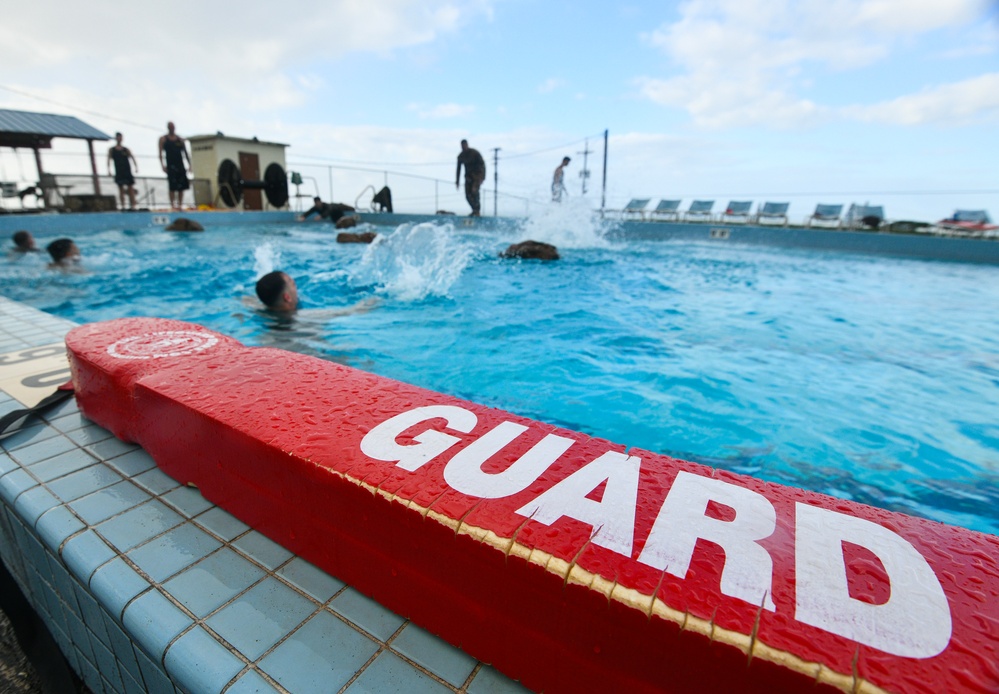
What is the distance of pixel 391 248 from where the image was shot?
326 inches

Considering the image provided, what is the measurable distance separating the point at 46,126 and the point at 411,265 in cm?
1397

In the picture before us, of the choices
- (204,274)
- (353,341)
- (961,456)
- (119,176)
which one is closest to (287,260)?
(204,274)

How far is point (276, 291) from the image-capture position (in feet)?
16.5

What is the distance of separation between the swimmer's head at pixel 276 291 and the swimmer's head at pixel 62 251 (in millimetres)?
4233

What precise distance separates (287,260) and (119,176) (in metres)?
8.37

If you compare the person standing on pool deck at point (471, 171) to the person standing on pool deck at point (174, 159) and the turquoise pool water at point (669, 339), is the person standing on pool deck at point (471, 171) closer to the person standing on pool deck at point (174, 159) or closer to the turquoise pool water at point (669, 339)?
the turquoise pool water at point (669, 339)

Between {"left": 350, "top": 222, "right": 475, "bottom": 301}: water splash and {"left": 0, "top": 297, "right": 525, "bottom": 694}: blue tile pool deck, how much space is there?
5.21m

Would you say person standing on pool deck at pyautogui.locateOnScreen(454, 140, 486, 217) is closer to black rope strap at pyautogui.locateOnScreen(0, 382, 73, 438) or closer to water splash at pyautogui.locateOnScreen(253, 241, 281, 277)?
water splash at pyautogui.locateOnScreen(253, 241, 281, 277)

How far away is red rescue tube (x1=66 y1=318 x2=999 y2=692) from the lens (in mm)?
666

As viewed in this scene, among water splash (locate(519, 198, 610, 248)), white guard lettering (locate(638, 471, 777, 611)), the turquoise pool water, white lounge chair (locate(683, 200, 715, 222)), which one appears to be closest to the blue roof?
the turquoise pool water

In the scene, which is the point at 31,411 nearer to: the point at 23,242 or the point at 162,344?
the point at 162,344

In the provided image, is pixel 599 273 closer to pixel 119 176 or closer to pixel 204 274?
pixel 204 274

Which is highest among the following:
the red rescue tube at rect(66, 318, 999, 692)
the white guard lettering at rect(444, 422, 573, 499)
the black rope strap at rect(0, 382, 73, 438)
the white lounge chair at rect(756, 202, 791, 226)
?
the white lounge chair at rect(756, 202, 791, 226)

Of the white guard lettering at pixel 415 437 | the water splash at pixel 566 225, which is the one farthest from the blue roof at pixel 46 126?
the white guard lettering at pixel 415 437
